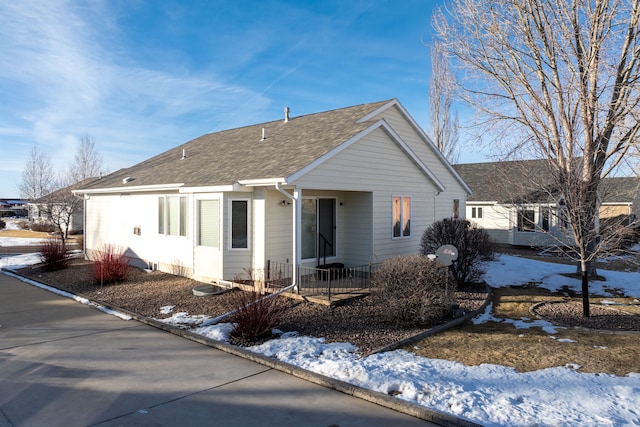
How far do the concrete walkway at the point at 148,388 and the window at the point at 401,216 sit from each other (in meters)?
8.43

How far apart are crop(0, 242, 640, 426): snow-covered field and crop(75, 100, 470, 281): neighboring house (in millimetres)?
4042

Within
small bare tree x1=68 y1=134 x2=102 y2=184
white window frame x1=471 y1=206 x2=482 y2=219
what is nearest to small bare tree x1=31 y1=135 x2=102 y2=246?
small bare tree x1=68 y1=134 x2=102 y2=184

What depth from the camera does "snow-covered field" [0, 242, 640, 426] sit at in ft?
14.7

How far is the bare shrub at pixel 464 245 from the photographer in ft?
37.7

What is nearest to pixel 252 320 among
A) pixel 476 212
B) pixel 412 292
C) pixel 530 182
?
pixel 412 292

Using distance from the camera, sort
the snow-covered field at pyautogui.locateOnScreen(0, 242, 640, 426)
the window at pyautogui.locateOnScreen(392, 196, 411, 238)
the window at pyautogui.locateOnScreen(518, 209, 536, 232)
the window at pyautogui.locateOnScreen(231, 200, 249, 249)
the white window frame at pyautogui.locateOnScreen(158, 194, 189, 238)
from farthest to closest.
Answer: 1. the window at pyautogui.locateOnScreen(392, 196, 411, 238)
2. the white window frame at pyautogui.locateOnScreen(158, 194, 189, 238)
3. the window at pyautogui.locateOnScreen(231, 200, 249, 249)
4. the window at pyautogui.locateOnScreen(518, 209, 536, 232)
5. the snow-covered field at pyautogui.locateOnScreen(0, 242, 640, 426)

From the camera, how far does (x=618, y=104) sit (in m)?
10.4

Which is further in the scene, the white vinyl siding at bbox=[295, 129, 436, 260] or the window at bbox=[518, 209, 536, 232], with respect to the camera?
the white vinyl siding at bbox=[295, 129, 436, 260]

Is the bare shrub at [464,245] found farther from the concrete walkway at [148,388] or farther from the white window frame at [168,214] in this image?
the white window frame at [168,214]

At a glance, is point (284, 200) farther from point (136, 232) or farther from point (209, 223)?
point (136, 232)

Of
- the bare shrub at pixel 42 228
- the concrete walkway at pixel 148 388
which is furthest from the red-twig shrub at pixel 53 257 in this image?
the bare shrub at pixel 42 228

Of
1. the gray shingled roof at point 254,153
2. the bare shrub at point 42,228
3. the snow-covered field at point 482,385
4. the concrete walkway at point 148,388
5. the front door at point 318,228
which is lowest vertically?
the concrete walkway at point 148,388

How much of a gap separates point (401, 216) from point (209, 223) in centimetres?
643

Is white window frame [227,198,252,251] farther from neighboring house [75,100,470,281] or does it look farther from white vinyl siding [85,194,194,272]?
white vinyl siding [85,194,194,272]
